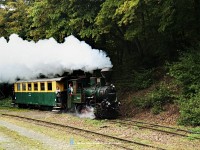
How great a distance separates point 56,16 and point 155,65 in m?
8.40

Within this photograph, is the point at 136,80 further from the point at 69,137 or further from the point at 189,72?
the point at 69,137

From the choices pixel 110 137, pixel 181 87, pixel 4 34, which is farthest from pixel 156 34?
pixel 4 34

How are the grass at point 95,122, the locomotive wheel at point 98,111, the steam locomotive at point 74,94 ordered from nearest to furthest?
the grass at point 95,122 < the locomotive wheel at point 98,111 < the steam locomotive at point 74,94

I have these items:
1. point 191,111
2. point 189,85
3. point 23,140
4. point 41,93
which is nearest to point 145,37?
point 189,85

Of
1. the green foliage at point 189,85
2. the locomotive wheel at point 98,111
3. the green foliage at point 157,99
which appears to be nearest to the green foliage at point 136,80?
the green foliage at point 157,99

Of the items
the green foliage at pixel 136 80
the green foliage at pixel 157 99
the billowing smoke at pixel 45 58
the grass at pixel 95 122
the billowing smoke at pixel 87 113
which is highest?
the billowing smoke at pixel 45 58

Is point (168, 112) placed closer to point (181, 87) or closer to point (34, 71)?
point (181, 87)

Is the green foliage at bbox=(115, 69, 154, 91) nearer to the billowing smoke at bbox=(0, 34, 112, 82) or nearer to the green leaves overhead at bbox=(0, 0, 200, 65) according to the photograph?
the green leaves overhead at bbox=(0, 0, 200, 65)

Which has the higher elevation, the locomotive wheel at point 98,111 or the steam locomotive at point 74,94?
the steam locomotive at point 74,94

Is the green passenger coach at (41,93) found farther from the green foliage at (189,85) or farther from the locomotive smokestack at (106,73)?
the green foliage at (189,85)

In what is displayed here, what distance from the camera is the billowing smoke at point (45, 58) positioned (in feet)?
78.9

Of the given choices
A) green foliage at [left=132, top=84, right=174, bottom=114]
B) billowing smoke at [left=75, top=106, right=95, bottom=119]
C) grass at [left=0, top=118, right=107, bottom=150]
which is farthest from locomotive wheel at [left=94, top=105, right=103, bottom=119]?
grass at [left=0, top=118, right=107, bottom=150]

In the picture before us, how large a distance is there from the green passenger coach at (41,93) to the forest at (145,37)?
11.9ft

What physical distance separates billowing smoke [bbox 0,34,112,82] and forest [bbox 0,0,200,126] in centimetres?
84
